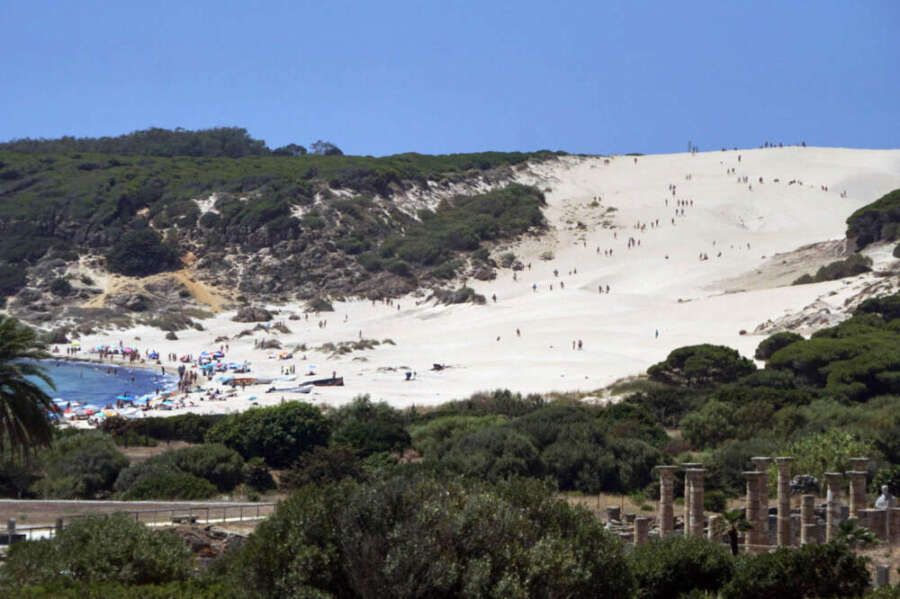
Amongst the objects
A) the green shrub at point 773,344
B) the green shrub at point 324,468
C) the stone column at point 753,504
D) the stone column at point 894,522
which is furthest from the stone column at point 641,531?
the green shrub at point 773,344

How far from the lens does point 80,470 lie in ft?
113

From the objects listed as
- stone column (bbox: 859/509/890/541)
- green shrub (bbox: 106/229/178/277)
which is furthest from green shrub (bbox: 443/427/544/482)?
green shrub (bbox: 106/229/178/277)

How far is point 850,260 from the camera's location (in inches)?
3000

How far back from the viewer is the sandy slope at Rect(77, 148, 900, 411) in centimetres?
5991

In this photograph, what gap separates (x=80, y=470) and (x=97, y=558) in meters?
15.6

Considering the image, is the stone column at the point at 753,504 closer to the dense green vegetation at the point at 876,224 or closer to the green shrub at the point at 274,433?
the green shrub at the point at 274,433

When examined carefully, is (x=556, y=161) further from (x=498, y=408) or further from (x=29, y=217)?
(x=498, y=408)

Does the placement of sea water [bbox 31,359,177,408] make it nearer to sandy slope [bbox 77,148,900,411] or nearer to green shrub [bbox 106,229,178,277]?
sandy slope [bbox 77,148,900,411]

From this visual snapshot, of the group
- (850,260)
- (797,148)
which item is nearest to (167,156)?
(797,148)

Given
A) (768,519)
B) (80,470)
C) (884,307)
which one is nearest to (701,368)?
(884,307)

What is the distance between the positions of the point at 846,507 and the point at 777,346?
27758mm

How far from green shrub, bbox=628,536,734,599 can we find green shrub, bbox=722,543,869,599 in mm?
577

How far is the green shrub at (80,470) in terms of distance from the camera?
33.2 meters

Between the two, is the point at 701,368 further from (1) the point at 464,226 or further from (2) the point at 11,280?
(2) the point at 11,280
